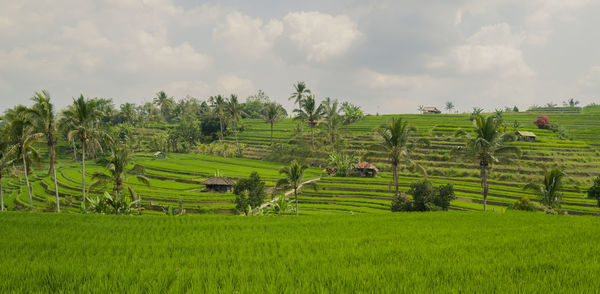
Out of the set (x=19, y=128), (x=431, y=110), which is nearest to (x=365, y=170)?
(x=19, y=128)

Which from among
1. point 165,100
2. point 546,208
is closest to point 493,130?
point 546,208

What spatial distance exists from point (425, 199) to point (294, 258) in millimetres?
18234

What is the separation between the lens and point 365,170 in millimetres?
50875

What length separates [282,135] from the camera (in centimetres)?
8512

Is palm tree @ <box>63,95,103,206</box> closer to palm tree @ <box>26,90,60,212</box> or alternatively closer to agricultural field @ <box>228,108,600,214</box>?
palm tree @ <box>26,90,60,212</box>

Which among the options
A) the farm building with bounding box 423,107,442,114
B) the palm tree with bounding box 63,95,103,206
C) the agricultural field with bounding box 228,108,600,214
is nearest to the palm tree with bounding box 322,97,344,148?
the agricultural field with bounding box 228,108,600,214

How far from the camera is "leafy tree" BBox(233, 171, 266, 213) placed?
95.3ft

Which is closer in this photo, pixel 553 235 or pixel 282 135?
pixel 553 235

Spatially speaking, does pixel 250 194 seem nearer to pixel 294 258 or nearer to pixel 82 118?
pixel 82 118

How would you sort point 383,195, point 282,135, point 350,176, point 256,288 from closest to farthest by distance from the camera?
point 256,288, point 383,195, point 350,176, point 282,135

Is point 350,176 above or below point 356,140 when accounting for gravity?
below

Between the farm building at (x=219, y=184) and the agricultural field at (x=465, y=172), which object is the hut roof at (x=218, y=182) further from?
the agricultural field at (x=465, y=172)

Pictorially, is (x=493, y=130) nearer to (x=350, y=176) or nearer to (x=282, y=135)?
(x=350, y=176)

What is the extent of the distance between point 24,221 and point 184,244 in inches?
353
